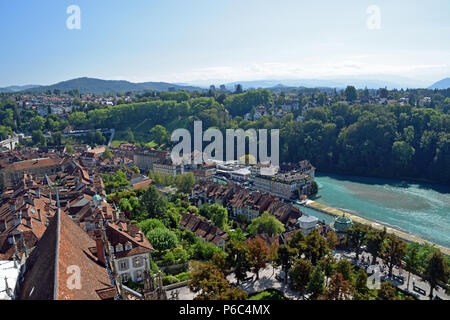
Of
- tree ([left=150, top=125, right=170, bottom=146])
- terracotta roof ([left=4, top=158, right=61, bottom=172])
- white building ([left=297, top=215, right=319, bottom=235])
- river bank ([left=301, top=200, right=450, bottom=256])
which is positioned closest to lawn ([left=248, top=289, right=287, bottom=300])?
white building ([left=297, top=215, right=319, bottom=235])

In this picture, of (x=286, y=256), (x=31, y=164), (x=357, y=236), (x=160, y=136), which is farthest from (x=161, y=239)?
(x=160, y=136)

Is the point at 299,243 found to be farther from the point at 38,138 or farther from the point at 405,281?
the point at 38,138

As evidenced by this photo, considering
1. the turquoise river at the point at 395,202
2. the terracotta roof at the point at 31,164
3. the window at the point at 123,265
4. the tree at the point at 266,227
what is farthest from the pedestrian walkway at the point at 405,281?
the terracotta roof at the point at 31,164

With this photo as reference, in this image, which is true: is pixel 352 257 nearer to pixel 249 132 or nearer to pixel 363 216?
pixel 363 216

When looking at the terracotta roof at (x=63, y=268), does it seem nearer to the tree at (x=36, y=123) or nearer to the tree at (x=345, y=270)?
the tree at (x=345, y=270)

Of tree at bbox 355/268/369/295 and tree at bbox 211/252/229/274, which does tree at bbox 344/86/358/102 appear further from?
tree at bbox 211/252/229/274
